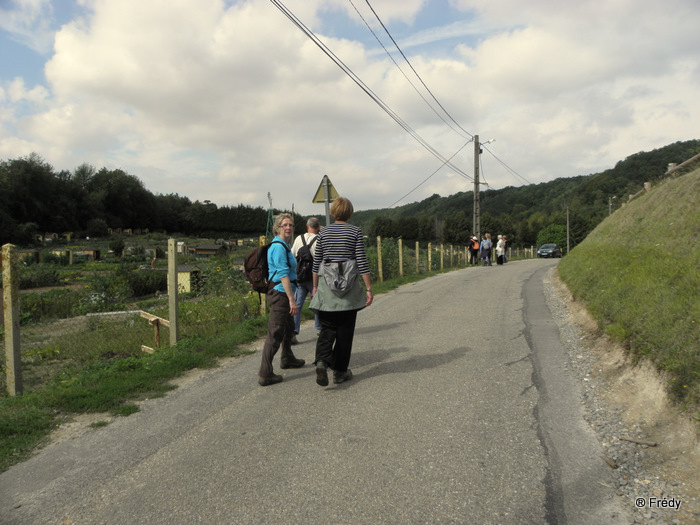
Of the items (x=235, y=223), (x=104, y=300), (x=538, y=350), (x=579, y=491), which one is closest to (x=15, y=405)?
(x=579, y=491)

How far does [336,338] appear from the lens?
486cm

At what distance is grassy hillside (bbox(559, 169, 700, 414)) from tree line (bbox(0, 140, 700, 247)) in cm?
4093

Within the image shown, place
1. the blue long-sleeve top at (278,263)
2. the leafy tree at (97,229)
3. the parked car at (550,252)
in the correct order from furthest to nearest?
1. the leafy tree at (97,229)
2. the parked car at (550,252)
3. the blue long-sleeve top at (278,263)

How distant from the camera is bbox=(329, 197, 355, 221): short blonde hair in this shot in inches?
191

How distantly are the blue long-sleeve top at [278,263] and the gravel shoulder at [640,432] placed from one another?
307 cm

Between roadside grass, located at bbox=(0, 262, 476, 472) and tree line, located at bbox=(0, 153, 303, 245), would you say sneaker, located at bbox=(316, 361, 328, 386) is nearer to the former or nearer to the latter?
roadside grass, located at bbox=(0, 262, 476, 472)

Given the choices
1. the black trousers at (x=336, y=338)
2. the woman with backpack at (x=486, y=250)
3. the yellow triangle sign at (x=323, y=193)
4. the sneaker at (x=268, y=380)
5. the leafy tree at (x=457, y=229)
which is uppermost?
the leafy tree at (x=457, y=229)

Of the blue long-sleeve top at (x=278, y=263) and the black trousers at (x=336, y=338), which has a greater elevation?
the blue long-sleeve top at (x=278, y=263)

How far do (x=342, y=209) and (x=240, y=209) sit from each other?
11046 cm

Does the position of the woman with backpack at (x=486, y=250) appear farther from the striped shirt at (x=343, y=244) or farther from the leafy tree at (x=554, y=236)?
the leafy tree at (x=554, y=236)

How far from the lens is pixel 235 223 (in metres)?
110

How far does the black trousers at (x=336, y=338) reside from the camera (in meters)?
4.78

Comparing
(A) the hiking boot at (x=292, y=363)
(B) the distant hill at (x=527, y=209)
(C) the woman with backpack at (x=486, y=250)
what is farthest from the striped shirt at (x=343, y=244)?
(B) the distant hill at (x=527, y=209)

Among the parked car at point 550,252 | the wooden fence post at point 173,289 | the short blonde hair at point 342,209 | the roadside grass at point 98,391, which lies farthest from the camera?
the parked car at point 550,252
